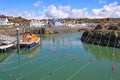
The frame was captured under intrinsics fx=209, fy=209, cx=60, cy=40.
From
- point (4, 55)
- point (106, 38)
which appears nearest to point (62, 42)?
point (106, 38)

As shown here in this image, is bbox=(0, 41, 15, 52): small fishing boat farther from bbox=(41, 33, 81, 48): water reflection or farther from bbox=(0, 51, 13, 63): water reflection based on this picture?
bbox=(41, 33, 81, 48): water reflection

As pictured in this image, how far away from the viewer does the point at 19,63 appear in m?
30.4

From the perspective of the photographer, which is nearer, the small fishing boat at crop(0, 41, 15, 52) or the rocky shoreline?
the small fishing boat at crop(0, 41, 15, 52)

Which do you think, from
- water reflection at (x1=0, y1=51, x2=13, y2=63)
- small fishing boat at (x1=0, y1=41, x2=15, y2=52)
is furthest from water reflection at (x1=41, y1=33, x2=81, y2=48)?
water reflection at (x1=0, y1=51, x2=13, y2=63)

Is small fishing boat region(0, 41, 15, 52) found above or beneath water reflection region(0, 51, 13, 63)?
above

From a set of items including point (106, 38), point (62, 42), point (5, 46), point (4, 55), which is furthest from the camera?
point (62, 42)

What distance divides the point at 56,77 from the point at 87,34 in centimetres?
3879

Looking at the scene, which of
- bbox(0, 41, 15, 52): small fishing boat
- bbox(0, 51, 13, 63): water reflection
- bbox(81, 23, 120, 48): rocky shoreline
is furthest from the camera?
bbox(81, 23, 120, 48): rocky shoreline

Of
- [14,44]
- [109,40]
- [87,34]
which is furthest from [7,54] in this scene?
[87,34]

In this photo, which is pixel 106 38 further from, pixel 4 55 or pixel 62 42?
pixel 4 55

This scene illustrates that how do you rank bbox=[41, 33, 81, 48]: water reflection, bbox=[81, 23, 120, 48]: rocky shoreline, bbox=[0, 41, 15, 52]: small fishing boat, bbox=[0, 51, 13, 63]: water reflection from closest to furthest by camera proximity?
1. bbox=[0, 51, 13, 63]: water reflection
2. bbox=[0, 41, 15, 52]: small fishing boat
3. bbox=[81, 23, 120, 48]: rocky shoreline
4. bbox=[41, 33, 81, 48]: water reflection

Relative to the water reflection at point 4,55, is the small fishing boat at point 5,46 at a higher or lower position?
higher

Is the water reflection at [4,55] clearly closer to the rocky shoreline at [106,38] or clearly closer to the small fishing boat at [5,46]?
the small fishing boat at [5,46]

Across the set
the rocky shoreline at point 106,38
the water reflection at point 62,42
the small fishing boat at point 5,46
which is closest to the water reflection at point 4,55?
the small fishing boat at point 5,46
